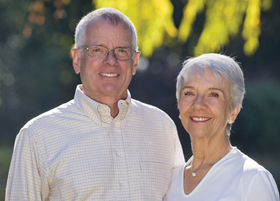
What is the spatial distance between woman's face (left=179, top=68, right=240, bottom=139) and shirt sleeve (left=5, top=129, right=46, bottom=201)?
0.96 metres

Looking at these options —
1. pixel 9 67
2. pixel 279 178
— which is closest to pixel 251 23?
pixel 279 178

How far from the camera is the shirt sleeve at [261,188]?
2.08 meters

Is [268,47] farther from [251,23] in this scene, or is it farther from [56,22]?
[251,23]

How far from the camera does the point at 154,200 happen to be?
8.31ft

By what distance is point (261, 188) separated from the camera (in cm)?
209

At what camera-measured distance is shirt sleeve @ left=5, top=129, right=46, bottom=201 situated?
2342 mm

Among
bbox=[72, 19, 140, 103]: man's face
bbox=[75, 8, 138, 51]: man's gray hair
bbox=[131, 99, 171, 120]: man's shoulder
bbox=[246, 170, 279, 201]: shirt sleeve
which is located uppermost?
bbox=[75, 8, 138, 51]: man's gray hair

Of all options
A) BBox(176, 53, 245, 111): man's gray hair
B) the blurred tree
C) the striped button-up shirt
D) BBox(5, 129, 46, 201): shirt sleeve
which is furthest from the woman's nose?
the blurred tree

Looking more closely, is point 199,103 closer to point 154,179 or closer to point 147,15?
point 154,179

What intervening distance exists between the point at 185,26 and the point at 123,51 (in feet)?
4.59

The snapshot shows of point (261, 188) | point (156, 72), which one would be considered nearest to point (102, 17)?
point (261, 188)

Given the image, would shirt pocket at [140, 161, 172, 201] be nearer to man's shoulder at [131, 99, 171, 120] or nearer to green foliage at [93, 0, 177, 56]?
man's shoulder at [131, 99, 171, 120]

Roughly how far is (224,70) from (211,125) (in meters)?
0.34

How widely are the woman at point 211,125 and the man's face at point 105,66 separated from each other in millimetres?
400
